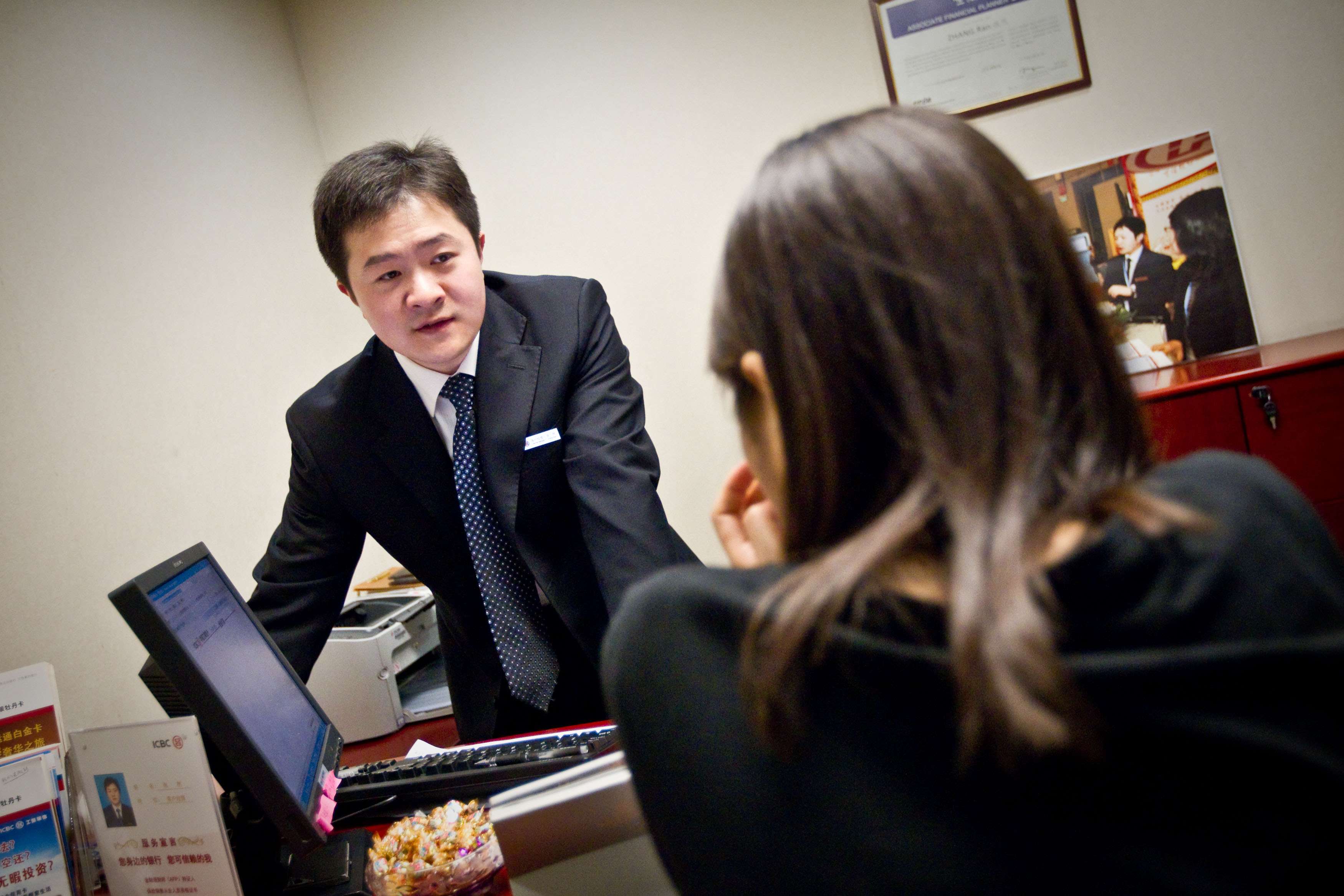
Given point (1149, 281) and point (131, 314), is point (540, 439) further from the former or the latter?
point (1149, 281)

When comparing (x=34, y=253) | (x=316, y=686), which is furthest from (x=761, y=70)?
(x=316, y=686)

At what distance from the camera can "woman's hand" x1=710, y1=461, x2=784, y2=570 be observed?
879 mm

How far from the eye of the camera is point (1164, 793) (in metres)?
0.47

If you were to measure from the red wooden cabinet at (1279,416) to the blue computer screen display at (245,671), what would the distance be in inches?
81.7

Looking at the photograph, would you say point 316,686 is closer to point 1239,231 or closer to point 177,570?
point 177,570

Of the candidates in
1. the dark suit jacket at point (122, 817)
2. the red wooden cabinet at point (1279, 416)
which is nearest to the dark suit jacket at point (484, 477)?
the dark suit jacket at point (122, 817)

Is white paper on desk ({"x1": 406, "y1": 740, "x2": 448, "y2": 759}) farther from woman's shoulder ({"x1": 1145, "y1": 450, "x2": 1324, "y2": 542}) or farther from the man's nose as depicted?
woman's shoulder ({"x1": 1145, "y1": 450, "x2": 1324, "y2": 542})

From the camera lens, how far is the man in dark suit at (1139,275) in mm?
2721

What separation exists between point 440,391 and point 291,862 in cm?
84

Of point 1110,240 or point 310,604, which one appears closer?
point 310,604

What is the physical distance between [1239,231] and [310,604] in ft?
9.32

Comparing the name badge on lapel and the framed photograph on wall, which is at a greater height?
the framed photograph on wall

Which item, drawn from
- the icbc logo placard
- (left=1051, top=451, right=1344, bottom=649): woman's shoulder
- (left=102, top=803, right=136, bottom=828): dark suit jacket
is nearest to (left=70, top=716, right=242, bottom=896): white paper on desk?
(left=102, top=803, right=136, bottom=828): dark suit jacket

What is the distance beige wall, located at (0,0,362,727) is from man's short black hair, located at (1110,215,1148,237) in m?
2.73
